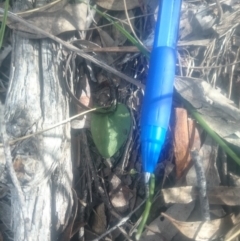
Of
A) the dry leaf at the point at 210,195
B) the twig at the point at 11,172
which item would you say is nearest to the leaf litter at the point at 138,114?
the dry leaf at the point at 210,195

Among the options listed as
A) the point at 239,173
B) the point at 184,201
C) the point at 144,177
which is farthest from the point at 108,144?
the point at 239,173

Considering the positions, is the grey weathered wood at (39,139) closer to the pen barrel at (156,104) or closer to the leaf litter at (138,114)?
the leaf litter at (138,114)

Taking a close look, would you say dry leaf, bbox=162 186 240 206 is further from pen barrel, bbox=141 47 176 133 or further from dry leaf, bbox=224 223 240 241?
pen barrel, bbox=141 47 176 133

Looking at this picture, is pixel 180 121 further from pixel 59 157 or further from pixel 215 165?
pixel 59 157

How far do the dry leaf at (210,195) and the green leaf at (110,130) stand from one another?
0.18m

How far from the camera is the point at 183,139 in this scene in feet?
3.51

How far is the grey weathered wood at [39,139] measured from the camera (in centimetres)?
99

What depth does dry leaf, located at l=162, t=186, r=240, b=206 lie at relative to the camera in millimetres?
1028

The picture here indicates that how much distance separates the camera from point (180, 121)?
1.08 metres

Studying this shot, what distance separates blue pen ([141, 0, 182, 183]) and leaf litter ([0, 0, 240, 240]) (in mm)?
62

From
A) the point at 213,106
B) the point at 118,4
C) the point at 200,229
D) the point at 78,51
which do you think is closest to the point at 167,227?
the point at 200,229

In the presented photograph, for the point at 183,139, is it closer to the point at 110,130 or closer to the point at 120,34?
the point at 110,130

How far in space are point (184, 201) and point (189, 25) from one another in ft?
1.62

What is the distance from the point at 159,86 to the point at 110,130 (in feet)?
0.60
